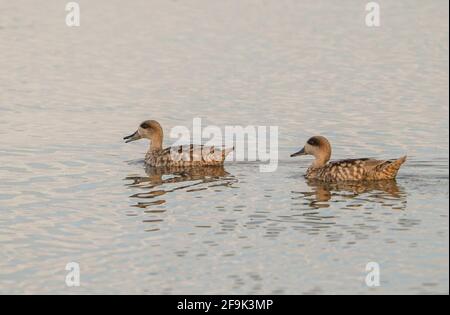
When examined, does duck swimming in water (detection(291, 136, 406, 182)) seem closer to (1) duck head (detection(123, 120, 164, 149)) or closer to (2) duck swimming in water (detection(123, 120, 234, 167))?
(2) duck swimming in water (detection(123, 120, 234, 167))

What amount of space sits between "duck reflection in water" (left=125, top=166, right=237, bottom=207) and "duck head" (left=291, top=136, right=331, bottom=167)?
1452 mm

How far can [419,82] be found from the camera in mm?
28094

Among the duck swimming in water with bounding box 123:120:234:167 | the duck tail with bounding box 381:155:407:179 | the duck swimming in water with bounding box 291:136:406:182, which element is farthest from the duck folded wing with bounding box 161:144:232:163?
the duck tail with bounding box 381:155:407:179

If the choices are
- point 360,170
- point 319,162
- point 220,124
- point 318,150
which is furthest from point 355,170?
point 220,124

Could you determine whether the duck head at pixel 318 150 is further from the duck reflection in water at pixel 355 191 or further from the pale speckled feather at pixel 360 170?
the duck reflection in water at pixel 355 191

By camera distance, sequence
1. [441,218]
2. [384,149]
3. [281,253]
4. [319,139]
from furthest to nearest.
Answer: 1. [384,149]
2. [319,139]
3. [441,218]
4. [281,253]

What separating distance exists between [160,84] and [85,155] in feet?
24.9

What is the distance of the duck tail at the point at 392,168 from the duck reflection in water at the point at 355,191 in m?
0.11

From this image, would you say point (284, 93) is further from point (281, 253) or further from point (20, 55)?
point (281, 253)

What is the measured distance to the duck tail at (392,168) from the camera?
18344mm

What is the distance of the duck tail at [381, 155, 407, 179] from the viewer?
18.3 meters

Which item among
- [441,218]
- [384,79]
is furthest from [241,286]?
[384,79]

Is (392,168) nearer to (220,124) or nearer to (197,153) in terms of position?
(197,153)

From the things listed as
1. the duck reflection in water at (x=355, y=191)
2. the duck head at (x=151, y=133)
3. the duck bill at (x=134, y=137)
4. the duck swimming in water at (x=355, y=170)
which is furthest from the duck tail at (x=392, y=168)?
the duck bill at (x=134, y=137)
